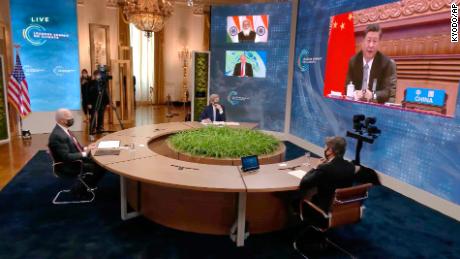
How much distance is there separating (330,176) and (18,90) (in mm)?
7001

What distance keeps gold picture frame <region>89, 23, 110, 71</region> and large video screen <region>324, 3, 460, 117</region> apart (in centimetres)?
863

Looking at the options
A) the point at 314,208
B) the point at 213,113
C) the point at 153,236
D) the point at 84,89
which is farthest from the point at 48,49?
the point at 314,208

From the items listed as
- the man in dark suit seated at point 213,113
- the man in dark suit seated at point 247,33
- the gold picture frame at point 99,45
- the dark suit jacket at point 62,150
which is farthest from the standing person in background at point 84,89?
the dark suit jacket at point 62,150

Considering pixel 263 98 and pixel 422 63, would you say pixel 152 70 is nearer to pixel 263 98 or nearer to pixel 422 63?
pixel 263 98

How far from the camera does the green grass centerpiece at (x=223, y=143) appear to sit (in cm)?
404

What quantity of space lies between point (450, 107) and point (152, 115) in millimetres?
8966

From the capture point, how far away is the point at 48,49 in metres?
7.72

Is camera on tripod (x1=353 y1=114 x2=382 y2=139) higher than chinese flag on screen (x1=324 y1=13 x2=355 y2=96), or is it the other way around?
chinese flag on screen (x1=324 y1=13 x2=355 y2=96)

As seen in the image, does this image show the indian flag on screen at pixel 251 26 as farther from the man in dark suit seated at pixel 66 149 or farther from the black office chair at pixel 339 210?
the black office chair at pixel 339 210

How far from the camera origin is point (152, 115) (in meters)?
11.3

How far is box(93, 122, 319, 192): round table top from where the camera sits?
9.92 feet

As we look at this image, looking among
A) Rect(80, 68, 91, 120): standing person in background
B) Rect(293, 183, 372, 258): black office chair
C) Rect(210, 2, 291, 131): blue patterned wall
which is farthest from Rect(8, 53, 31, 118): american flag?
Rect(293, 183, 372, 258): black office chair

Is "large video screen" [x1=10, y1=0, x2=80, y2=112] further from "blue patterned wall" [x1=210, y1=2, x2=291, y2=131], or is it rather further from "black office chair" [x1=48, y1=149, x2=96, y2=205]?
"black office chair" [x1=48, y1=149, x2=96, y2=205]

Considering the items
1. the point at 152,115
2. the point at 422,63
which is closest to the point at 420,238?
the point at 422,63
